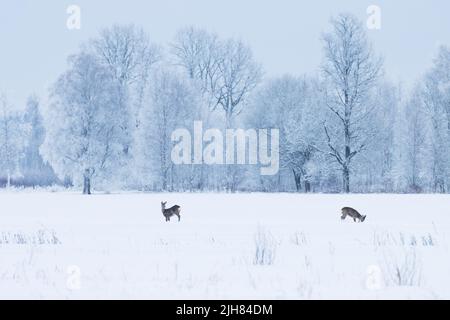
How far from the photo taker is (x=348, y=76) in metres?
40.8

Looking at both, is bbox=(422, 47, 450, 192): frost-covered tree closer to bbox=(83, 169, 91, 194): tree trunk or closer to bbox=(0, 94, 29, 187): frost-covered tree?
bbox=(83, 169, 91, 194): tree trunk

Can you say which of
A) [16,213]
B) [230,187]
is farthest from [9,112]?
[16,213]

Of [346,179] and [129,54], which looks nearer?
[346,179]

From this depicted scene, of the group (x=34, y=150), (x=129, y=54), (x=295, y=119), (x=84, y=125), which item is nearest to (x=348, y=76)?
(x=295, y=119)

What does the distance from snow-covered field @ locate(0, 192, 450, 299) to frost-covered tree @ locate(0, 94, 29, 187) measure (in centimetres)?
3170

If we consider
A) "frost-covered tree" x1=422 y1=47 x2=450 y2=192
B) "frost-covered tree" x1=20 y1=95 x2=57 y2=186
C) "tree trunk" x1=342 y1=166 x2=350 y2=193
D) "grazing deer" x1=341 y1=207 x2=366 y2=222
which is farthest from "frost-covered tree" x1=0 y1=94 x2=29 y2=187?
"grazing deer" x1=341 y1=207 x2=366 y2=222

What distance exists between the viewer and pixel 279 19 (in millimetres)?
54000

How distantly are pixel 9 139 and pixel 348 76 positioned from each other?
92.2 feet

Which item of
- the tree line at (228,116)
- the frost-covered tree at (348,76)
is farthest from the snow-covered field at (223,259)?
the tree line at (228,116)

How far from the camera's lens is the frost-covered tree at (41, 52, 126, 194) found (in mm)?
40812

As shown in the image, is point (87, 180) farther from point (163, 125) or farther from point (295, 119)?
point (295, 119)

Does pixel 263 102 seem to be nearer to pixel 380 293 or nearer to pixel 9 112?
pixel 9 112

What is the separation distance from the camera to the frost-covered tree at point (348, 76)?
40.6 metres

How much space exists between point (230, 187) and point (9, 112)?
67.4ft
